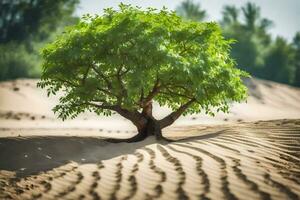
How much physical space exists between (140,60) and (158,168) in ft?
9.01

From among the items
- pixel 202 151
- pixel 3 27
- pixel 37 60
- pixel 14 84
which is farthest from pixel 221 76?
pixel 3 27

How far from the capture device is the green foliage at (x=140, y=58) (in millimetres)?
7211

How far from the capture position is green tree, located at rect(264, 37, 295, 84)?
120ft

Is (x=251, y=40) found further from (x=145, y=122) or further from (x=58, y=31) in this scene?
(x=145, y=122)

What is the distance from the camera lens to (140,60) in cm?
739

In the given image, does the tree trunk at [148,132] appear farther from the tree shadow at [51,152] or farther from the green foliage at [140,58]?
the green foliage at [140,58]

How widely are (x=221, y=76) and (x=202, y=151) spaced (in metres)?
2.19

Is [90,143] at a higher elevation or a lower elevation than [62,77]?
lower

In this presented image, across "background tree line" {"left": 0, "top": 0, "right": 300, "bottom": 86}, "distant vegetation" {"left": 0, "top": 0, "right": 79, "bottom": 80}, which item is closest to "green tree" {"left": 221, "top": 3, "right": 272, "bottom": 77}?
"background tree line" {"left": 0, "top": 0, "right": 300, "bottom": 86}

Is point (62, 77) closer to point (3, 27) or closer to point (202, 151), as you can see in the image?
point (202, 151)

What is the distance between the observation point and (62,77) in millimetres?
8133

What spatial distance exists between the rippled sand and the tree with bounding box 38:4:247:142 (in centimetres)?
107

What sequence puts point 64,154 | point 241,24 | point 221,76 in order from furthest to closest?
point 241,24, point 221,76, point 64,154

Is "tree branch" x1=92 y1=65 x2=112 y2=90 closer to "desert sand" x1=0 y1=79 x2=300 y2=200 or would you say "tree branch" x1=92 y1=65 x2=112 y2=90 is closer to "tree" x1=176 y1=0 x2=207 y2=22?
"desert sand" x1=0 y1=79 x2=300 y2=200
